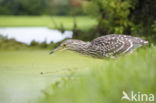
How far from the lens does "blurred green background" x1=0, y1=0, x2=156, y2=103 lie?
3.39 meters

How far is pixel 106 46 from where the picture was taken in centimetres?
539

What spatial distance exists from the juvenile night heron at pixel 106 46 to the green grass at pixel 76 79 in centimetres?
30

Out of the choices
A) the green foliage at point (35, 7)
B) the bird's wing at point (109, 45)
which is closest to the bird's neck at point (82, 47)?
the bird's wing at point (109, 45)

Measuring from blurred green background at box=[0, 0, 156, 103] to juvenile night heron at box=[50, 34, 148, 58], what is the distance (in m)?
0.15

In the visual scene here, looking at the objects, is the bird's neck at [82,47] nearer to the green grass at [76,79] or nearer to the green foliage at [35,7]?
the green grass at [76,79]

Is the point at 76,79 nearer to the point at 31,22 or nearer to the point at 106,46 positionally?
the point at 106,46

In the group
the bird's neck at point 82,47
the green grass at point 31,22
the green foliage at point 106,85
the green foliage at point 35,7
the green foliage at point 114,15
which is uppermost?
the green foliage at point 35,7

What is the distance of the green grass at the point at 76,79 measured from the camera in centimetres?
325

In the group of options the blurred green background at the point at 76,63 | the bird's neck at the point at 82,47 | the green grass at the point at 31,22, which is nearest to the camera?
the blurred green background at the point at 76,63

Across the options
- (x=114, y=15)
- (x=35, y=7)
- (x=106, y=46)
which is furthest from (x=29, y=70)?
(x=35, y=7)

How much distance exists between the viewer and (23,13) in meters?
12.6

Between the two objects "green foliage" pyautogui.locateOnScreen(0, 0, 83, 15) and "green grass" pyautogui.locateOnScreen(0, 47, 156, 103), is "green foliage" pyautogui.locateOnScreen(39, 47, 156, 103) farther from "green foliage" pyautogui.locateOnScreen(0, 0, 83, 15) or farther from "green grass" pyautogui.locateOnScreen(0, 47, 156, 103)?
"green foliage" pyautogui.locateOnScreen(0, 0, 83, 15)

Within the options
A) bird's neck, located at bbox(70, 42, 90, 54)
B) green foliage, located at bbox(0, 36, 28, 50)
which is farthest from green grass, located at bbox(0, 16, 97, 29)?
bird's neck, located at bbox(70, 42, 90, 54)

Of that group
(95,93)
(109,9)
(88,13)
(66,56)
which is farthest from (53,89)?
(88,13)
